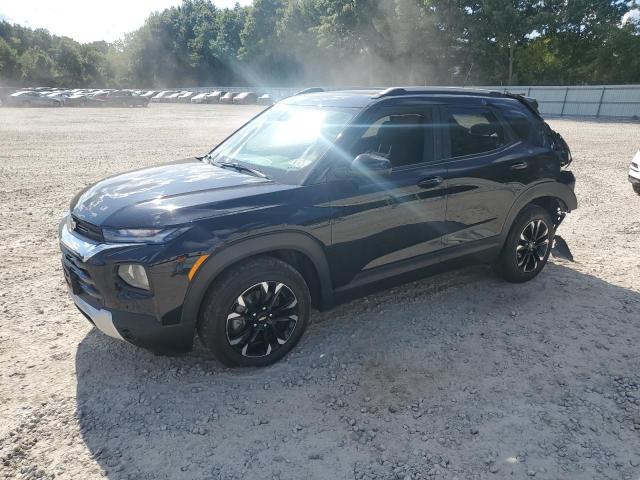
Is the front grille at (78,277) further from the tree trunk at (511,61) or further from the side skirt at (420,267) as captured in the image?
the tree trunk at (511,61)

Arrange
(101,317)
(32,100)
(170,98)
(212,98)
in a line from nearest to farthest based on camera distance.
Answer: (101,317), (32,100), (212,98), (170,98)

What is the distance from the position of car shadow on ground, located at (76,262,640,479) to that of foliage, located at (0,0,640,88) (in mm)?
40402

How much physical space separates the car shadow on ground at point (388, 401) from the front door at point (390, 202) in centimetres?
66

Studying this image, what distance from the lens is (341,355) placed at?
11.5 ft

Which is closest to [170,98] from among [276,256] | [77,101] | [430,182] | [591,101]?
[77,101]

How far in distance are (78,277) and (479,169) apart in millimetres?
3271

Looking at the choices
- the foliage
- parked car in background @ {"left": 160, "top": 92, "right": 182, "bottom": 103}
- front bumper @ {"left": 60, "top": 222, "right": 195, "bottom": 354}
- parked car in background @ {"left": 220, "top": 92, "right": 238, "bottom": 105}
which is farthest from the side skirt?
parked car in background @ {"left": 160, "top": 92, "right": 182, "bottom": 103}

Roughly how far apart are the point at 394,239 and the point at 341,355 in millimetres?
985

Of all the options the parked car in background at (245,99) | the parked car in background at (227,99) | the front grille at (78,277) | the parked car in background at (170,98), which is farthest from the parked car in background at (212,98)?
the front grille at (78,277)

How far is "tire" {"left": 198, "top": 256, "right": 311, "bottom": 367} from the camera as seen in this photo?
300cm

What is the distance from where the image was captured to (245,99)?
151 ft

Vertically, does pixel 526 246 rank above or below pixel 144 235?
below

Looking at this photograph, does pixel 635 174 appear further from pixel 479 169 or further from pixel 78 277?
pixel 78 277

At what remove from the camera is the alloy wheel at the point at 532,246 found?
4602 mm
